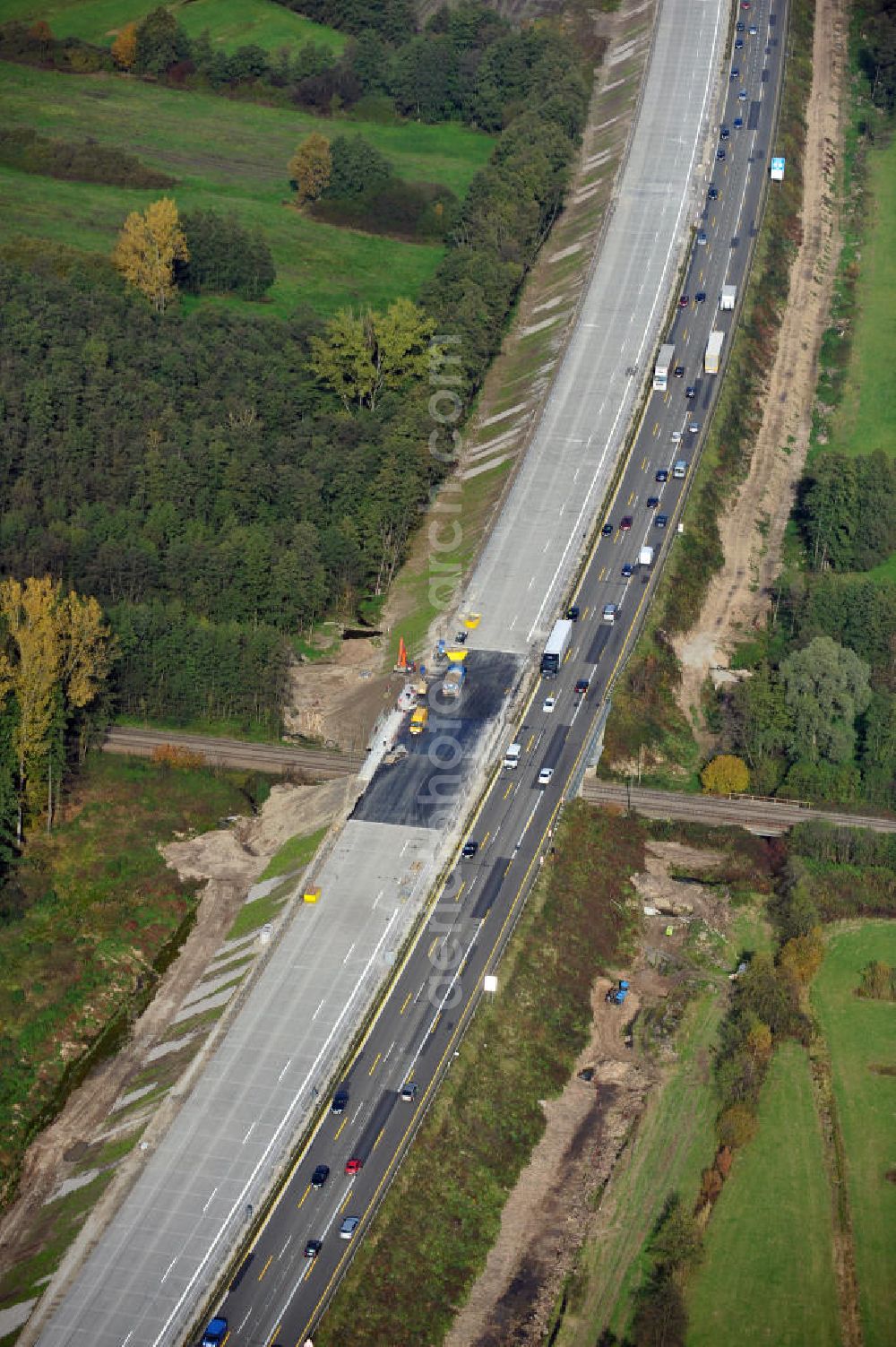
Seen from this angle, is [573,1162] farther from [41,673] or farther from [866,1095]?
[41,673]

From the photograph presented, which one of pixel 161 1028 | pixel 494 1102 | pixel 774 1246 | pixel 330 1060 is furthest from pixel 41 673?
pixel 774 1246

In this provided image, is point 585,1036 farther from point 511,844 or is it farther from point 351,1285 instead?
point 351,1285

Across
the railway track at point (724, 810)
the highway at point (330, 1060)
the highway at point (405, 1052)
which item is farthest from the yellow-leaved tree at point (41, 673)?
the railway track at point (724, 810)

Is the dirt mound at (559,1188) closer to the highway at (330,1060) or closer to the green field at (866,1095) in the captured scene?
the highway at (330,1060)


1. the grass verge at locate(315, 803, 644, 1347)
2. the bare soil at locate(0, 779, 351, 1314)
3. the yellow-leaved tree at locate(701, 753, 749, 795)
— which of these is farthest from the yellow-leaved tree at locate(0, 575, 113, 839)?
the yellow-leaved tree at locate(701, 753, 749, 795)

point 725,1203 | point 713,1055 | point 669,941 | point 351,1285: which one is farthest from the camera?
point 669,941

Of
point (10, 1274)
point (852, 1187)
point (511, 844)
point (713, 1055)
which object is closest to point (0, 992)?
point (10, 1274)
